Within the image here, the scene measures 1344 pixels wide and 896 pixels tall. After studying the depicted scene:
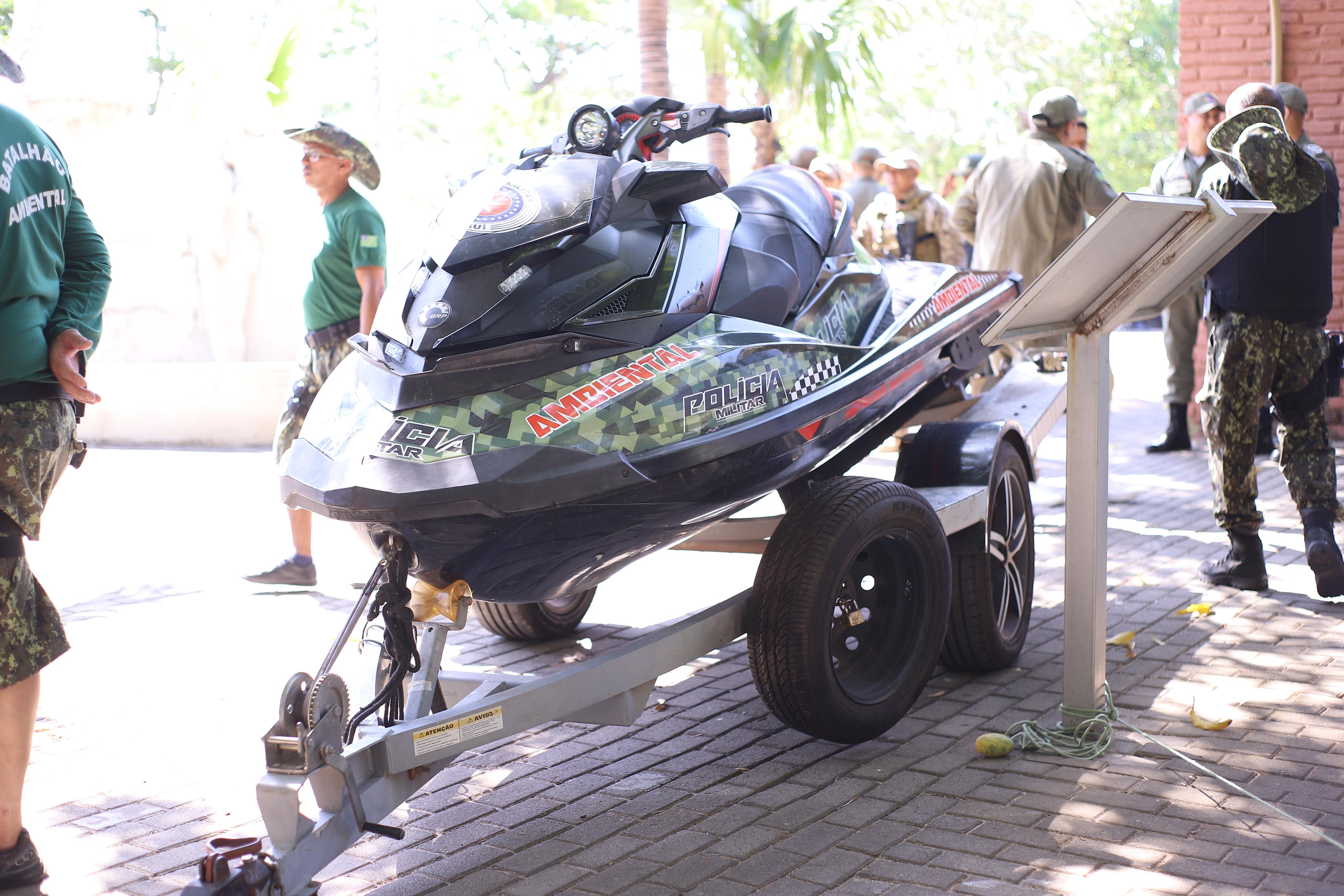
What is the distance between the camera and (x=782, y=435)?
141 inches

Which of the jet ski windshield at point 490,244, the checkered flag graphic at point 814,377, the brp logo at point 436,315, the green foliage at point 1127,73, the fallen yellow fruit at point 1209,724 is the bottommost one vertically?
the fallen yellow fruit at point 1209,724

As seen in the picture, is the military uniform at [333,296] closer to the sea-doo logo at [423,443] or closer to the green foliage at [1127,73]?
the sea-doo logo at [423,443]

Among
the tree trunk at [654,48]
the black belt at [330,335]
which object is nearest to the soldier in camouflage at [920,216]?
the tree trunk at [654,48]

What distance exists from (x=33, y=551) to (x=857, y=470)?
5.66 metres

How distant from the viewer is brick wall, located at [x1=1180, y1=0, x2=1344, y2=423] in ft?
30.7

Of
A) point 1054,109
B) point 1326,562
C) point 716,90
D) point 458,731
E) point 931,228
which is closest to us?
point 458,731

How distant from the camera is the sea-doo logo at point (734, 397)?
3.36 metres

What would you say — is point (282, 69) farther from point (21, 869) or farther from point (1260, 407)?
point (21, 869)

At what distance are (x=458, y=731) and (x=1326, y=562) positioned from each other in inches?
162

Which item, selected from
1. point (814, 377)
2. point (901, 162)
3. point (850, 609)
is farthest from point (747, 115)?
point (901, 162)

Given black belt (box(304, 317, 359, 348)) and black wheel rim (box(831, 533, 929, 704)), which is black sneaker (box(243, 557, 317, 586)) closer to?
black belt (box(304, 317, 359, 348))

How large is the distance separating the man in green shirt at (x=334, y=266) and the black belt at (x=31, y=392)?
2.63 meters

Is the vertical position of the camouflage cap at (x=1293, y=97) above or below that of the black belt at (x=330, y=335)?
above

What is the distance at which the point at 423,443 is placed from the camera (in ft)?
10.2
